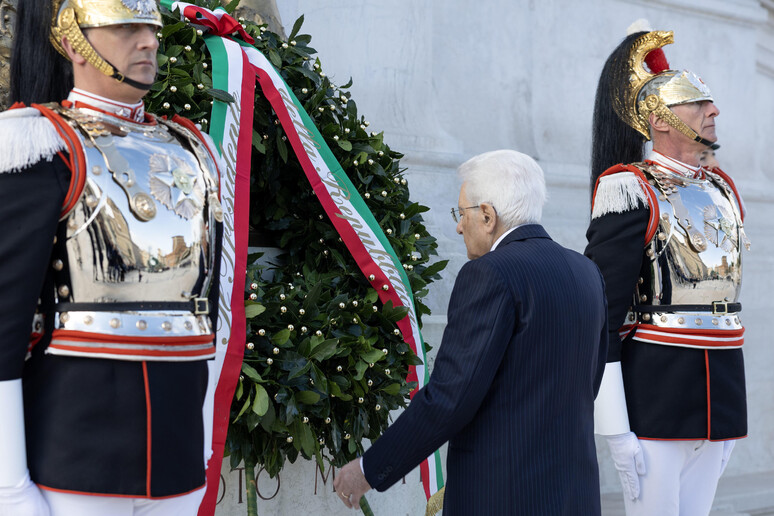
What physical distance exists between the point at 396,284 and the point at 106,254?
56.4 inches

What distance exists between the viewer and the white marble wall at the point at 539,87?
16.7 ft

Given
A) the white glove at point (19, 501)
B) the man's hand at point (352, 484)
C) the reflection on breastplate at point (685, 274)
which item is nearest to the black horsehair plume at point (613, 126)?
the reflection on breastplate at point (685, 274)

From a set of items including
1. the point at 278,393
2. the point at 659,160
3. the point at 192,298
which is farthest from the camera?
the point at 659,160

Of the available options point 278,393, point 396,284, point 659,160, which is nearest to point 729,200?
point 659,160

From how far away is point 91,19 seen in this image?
2008 mm

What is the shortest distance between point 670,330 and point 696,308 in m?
0.12


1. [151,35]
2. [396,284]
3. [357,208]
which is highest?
[151,35]

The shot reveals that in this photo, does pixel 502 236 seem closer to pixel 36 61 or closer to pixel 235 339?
pixel 235 339

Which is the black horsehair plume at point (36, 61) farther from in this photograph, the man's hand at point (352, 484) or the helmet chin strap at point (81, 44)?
the man's hand at point (352, 484)

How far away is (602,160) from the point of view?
3.59 meters

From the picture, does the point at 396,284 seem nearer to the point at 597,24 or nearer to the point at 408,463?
the point at 408,463

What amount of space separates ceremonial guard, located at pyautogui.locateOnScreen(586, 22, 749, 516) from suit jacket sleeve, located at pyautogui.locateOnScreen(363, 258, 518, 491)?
103cm

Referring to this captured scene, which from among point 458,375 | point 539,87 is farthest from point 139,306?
point 539,87

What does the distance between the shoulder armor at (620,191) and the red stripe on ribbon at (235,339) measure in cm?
119
